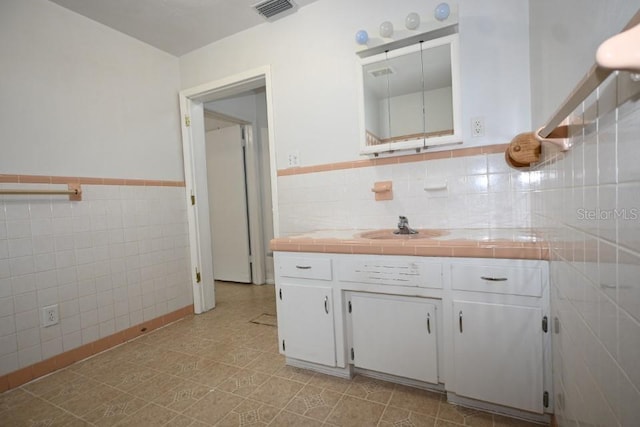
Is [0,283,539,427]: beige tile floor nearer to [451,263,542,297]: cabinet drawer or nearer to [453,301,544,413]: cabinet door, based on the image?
[453,301,544,413]: cabinet door

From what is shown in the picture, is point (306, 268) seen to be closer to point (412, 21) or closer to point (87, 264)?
point (412, 21)

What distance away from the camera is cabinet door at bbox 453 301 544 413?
1173 millimetres

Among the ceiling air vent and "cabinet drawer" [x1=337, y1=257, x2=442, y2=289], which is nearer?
"cabinet drawer" [x1=337, y1=257, x2=442, y2=289]

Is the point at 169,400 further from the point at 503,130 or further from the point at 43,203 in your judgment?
the point at 503,130

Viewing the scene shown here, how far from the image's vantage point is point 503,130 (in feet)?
5.32

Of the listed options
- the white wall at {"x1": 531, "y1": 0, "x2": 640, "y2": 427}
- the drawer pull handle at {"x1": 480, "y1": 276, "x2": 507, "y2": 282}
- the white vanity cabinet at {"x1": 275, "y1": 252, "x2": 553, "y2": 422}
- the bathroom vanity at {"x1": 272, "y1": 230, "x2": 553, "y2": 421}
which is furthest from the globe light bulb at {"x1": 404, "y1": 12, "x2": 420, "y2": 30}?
the drawer pull handle at {"x1": 480, "y1": 276, "x2": 507, "y2": 282}

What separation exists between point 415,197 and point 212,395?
1.62 metres

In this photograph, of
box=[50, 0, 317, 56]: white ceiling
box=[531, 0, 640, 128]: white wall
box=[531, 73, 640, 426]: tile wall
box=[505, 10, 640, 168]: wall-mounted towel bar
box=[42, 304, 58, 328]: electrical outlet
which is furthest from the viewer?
box=[50, 0, 317, 56]: white ceiling

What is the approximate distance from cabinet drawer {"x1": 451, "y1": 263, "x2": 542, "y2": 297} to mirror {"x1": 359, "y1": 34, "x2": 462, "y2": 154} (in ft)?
2.55

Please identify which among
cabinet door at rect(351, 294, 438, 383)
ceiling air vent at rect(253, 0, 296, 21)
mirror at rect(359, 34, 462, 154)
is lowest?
cabinet door at rect(351, 294, 438, 383)

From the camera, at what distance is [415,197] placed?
1847 millimetres

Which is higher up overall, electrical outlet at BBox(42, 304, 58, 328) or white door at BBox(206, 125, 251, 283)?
white door at BBox(206, 125, 251, 283)

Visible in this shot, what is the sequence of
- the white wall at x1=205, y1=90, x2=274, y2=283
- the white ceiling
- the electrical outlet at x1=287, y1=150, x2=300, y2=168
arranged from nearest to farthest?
the white ceiling
the electrical outlet at x1=287, y1=150, x2=300, y2=168
the white wall at x1=205, y1=90, x2=274, y2=283

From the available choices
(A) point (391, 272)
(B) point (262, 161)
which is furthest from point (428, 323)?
(B) point (262, 161)
